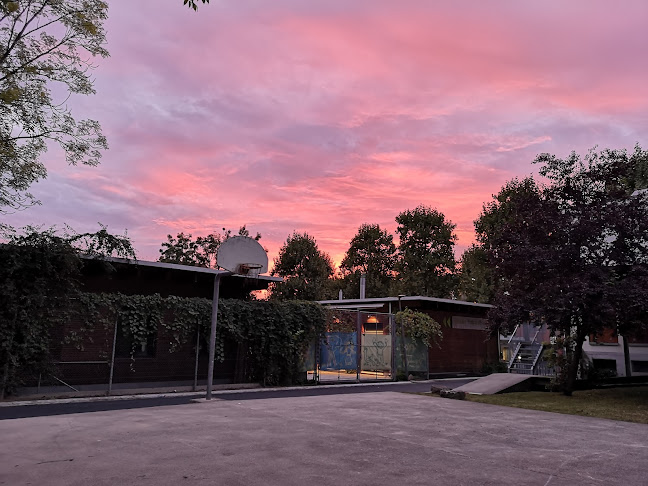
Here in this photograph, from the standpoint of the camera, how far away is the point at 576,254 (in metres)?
13.9

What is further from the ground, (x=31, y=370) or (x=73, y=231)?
(x=73, y=231)

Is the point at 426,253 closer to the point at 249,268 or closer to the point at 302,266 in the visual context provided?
the point at 302,266

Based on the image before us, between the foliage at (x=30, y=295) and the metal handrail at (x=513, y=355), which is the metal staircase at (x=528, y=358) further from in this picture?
the foliage at (x=30, y=295)

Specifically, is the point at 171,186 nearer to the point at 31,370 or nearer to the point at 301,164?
the point at 301,164

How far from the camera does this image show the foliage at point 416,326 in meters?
20.9

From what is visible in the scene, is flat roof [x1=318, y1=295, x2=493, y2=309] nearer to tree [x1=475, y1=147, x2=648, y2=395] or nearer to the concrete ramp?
the concrete ramp

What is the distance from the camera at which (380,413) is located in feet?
32.9

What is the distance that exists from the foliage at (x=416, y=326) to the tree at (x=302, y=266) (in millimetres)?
25354

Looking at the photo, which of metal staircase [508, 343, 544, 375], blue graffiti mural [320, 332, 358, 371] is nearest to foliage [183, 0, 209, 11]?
blue graffiti mural [320, 332, 358, 371]

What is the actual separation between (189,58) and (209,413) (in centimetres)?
888

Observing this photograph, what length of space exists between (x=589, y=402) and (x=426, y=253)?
42205mm

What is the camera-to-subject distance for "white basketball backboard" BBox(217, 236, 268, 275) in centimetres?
1286

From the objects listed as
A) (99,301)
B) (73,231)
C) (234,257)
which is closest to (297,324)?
(234,257)

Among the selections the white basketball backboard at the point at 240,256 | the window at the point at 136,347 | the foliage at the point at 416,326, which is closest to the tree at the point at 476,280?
the foliage at the point at 416,326
